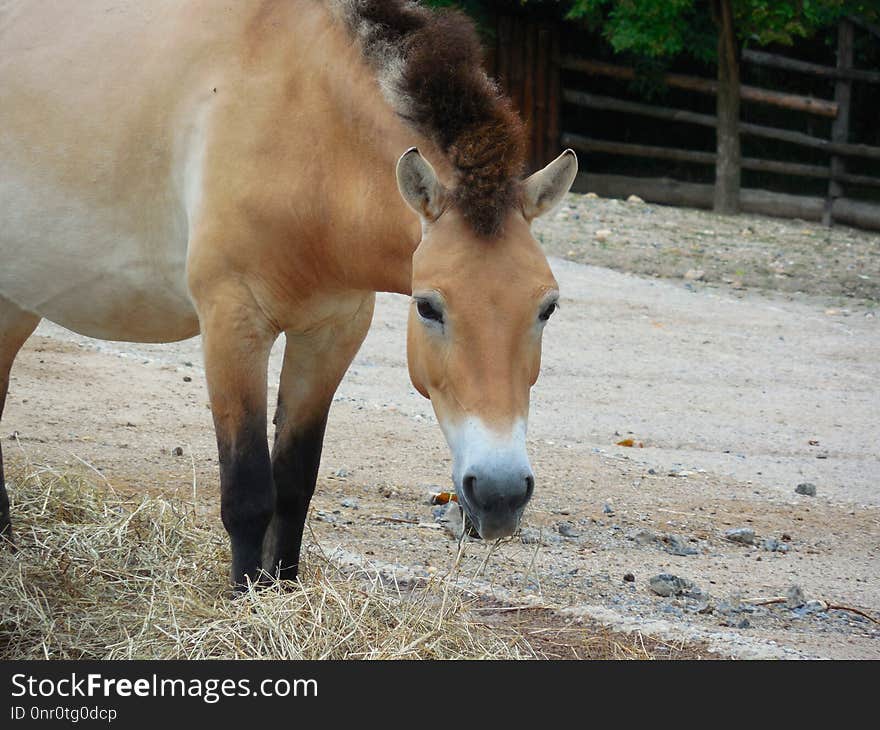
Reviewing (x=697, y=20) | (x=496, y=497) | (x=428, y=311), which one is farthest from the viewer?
(x=697, y=20)

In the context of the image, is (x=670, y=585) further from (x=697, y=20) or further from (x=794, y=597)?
(x=697, y=20)

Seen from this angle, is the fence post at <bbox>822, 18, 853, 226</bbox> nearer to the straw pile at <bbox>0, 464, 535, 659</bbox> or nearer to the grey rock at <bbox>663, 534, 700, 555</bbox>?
the grey rock at <bbox>663, 534, 700, 555</bbox>

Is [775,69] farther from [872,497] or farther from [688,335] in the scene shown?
[872,497]

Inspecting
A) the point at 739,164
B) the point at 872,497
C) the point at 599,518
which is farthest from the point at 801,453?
the point at 739,164

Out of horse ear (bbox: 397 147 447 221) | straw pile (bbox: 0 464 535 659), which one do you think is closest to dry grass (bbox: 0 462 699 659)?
straw pile (bbox: 0 464 535 659)

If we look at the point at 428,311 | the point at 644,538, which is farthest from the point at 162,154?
the point at 644,538

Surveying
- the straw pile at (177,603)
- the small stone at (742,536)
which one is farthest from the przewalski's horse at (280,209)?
the small stone at (742,536)

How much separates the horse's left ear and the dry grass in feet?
3.74

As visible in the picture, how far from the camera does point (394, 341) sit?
783 centimetres

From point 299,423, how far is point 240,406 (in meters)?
0.43

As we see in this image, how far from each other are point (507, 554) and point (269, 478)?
1223mm

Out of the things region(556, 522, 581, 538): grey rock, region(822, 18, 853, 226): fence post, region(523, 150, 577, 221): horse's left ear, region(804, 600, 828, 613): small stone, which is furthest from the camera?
region(822, 18, 853, 226): fence post

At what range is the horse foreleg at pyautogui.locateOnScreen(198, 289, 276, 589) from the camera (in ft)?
10.8

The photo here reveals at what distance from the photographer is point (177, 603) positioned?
3420 millimetres
